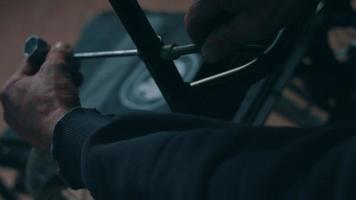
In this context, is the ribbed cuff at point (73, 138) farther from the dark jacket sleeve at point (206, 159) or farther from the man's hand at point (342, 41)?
the man's hand at point (342, 41)

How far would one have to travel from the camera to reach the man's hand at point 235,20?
20.6 inches

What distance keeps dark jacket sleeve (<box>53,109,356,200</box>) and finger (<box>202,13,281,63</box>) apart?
0.08 metres

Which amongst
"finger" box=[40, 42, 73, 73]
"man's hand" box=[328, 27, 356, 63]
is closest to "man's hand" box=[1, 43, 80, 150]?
"finger" box=[40, 42, 73, 73]

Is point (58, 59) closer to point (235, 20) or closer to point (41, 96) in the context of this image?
point (41, 96)

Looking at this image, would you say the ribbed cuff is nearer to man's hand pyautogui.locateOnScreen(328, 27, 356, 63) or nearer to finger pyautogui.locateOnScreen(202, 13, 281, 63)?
finger pyautogui.locateOnScreen(202, 13, 281, 63)

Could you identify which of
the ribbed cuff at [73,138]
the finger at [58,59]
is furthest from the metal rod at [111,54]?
the ribbed cuff at [73,138]

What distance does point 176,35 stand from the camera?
3.53 ft

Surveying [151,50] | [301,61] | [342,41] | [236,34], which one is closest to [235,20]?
[236,34]

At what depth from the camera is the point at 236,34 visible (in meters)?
0.54

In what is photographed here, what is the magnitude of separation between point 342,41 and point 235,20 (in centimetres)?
116

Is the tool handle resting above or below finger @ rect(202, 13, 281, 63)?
below

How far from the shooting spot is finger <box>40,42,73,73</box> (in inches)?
28.8

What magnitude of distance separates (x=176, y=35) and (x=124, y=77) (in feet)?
→ 0.37

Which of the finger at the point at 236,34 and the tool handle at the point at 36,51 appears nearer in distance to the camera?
the finger at the point at 236,34
